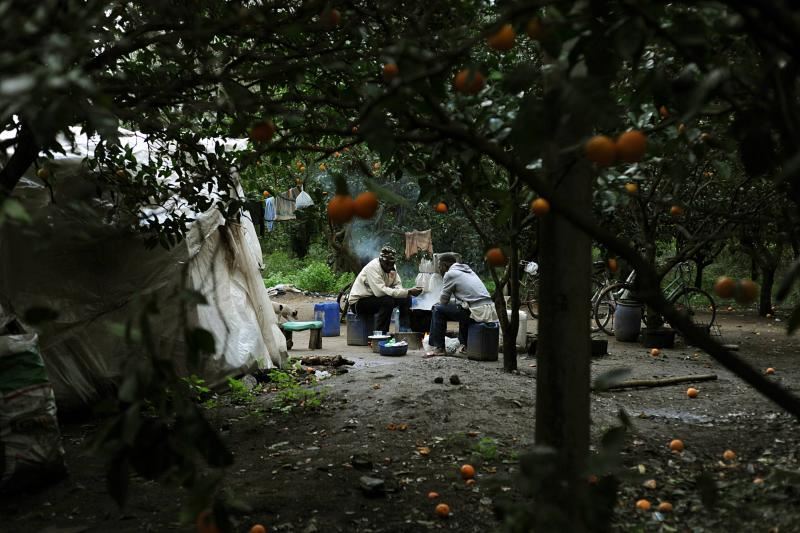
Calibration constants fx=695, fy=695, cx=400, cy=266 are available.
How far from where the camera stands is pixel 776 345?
30.5 ft

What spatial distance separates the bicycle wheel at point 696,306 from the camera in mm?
9625

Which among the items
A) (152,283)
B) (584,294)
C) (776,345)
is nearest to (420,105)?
(584,294)

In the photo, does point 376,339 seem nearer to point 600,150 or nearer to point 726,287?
point 726,287

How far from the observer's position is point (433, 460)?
3.97 meters

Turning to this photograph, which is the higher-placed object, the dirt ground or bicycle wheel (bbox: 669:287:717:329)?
bicycle wheel (bbox: 669:287:717:329)

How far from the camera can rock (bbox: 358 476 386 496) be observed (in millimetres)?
3385

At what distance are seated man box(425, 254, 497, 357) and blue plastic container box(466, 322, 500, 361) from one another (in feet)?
0.28

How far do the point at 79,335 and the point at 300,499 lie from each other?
2760 millimetres

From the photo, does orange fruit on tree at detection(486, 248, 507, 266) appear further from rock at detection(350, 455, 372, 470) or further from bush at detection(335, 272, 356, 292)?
bush at detection(335, 272, 356, 292)

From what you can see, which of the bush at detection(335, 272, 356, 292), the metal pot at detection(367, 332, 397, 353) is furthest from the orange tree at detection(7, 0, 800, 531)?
the bush at detection(335, 272, 356, 292)

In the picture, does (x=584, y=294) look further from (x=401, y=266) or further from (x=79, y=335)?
(x=401, y=266)

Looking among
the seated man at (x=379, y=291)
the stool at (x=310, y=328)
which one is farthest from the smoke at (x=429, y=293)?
the stool at (x=310, y=328)

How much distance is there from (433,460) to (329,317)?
6942 millimetres

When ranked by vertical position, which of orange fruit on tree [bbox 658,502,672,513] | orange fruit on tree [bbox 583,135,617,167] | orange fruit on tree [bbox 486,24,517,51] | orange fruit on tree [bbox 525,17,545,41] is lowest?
orange fruit on tree [bbox 658,502,672,513]
